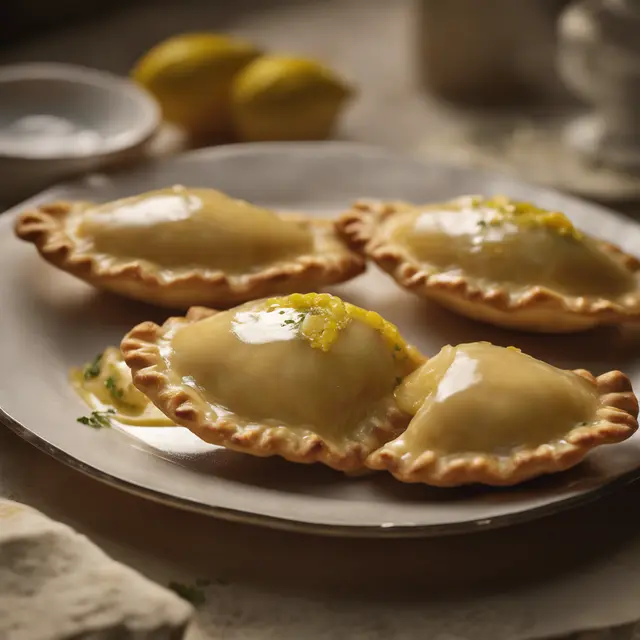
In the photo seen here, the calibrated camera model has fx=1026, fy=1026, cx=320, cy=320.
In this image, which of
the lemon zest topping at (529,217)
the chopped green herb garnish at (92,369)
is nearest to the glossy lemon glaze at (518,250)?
the lemon zest topping at (529,217)

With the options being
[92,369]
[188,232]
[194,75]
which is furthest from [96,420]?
[194,75]

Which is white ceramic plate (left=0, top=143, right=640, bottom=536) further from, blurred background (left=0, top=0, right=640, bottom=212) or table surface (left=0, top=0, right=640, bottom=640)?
blurred background (left=0, top=0, right=640, bottom=212)

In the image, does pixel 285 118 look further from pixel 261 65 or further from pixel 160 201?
pixel 160 201

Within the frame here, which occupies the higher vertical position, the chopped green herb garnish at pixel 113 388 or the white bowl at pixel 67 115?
the white bowl at pixel 67 115

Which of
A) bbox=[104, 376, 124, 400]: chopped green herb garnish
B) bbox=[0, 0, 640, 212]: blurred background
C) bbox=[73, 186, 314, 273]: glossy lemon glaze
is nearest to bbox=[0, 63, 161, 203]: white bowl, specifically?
bbox=[0, 0, 640, 212]: blurred background

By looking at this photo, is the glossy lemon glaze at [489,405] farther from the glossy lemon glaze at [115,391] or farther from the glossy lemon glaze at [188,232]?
the glossy lemon glaze at [188,232]

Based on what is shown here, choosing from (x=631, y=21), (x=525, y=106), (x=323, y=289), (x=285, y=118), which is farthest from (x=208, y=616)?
(x=525, y=106)
